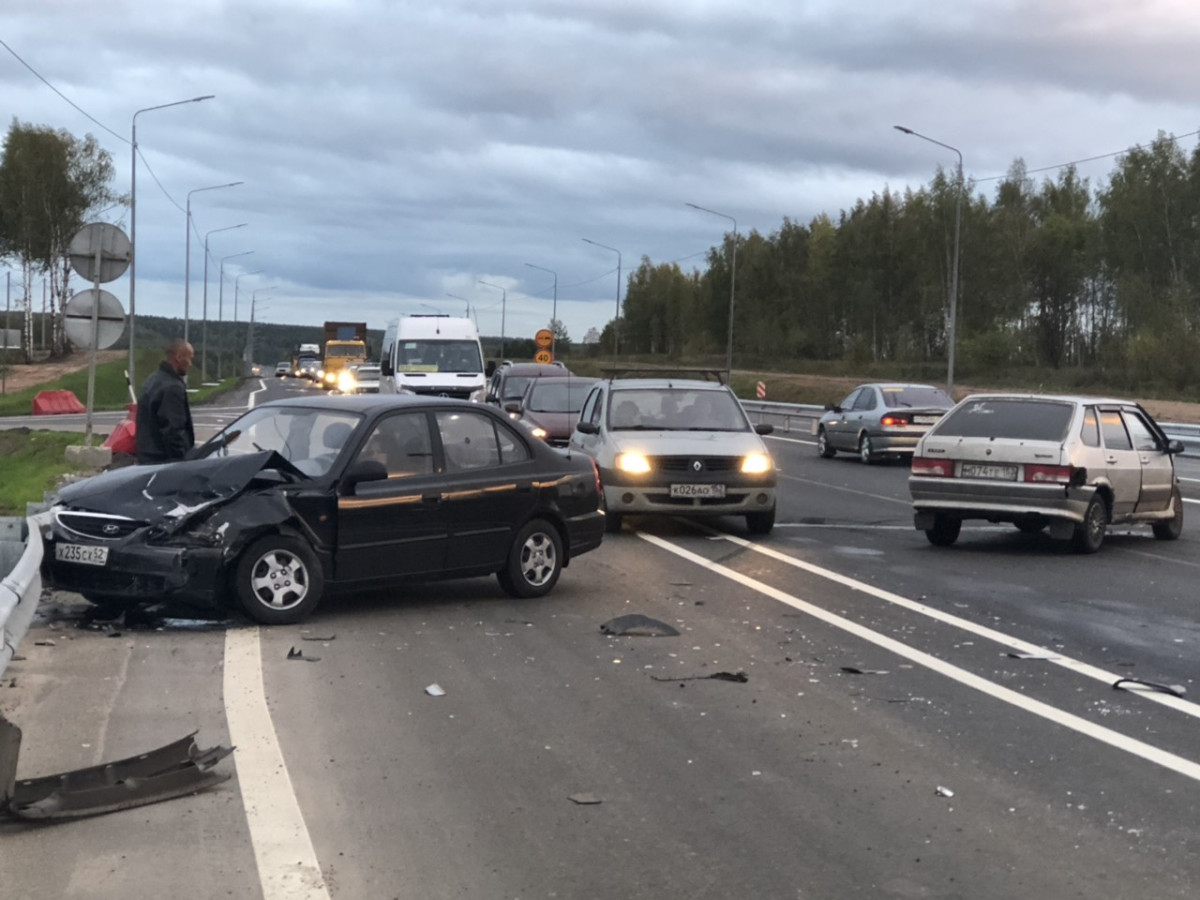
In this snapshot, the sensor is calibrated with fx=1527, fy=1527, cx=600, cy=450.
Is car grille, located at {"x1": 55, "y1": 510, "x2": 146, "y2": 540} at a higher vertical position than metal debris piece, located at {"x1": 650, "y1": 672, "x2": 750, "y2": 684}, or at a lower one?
higher

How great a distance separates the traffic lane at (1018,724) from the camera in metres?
5.95

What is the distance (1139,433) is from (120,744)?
1225 centimetres

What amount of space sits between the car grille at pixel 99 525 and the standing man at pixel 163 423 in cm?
272

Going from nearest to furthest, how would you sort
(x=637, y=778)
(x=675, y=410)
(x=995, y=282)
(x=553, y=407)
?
(x=637, y=778), (x=675, y=410), (x=553, y=407), (x=995, y=282)

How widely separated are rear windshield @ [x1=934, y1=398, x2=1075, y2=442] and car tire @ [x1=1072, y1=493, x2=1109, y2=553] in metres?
0.79

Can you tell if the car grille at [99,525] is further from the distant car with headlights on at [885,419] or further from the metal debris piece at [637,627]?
the distant car with headlights on at [885,419]

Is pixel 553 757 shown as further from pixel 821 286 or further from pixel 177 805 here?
pixel 821 286

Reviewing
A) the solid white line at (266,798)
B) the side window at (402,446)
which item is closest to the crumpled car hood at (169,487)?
the side window at (402,446)

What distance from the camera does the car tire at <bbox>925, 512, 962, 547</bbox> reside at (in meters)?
15.6

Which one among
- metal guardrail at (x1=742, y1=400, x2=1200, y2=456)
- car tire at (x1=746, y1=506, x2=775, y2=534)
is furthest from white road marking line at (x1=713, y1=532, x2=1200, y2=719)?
metal guardrail at (x1=742, y1=400, x2=1200, y2=456)

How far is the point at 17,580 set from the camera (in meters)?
7.16

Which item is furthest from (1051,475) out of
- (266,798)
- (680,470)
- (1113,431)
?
(266,798)

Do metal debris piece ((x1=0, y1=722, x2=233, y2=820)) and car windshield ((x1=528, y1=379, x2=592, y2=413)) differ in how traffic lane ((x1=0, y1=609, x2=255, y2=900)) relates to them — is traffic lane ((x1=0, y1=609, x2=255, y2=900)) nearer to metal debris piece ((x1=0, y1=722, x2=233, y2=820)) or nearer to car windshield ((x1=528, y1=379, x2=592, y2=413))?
metal debris piece ((x1=0, y1=722, x2=233, y2=820))

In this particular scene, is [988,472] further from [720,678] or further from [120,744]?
[120,744]
